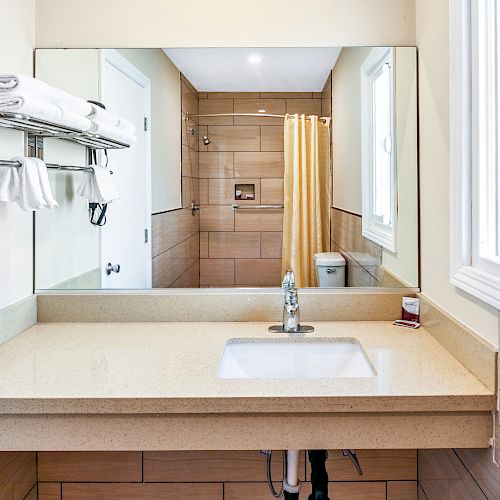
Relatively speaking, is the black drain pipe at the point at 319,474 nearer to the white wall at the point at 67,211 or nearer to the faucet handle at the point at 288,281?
the faucet handle at the point at 288,281

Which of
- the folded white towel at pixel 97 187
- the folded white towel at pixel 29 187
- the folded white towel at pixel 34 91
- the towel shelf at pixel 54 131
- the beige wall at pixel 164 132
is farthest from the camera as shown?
the beige wall at pixel 164 132

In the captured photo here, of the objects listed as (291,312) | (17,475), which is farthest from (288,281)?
(17,475)

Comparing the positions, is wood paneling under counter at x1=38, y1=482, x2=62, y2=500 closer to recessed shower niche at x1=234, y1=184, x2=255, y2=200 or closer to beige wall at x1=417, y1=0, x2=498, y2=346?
recessed shower niche at x1=234, y1=184, x2=255, y2=200

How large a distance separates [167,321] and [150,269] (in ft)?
0.69

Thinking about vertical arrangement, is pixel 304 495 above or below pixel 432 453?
below

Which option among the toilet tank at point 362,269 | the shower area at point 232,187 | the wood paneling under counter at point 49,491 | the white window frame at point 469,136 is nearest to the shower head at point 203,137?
the shower area at point 232,187

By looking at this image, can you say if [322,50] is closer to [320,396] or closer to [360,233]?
[360,233]

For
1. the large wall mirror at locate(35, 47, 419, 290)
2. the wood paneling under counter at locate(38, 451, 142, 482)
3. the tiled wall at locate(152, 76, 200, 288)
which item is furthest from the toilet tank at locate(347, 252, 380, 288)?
Answer: the wood paneling under counter at locate(38, 451, 142, 482)

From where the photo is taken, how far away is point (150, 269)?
2.00 metres

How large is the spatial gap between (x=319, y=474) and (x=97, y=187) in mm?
1198

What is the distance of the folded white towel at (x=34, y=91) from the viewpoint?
4.31ft

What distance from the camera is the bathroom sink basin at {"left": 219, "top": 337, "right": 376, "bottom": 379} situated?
1.68 metres

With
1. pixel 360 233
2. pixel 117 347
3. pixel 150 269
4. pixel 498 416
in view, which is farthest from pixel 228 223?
pixel 498 416

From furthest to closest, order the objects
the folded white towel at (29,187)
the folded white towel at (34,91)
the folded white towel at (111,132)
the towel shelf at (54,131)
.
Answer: the folded white towel at (111,132) < the folded white towel at (29,187) < the towel shelf at (54,131) < the folded white towel at (34,91)
